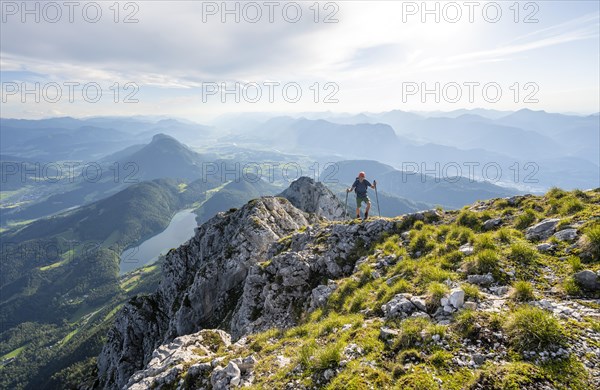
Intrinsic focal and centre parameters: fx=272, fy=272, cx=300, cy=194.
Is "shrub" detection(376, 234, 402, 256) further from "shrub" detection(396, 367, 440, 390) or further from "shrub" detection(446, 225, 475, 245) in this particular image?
"shrub" detection(396, 367, 440, 390)

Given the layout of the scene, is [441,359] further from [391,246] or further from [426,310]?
[391,246]

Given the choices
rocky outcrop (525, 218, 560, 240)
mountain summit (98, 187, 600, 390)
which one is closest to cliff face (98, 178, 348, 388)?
mountain summit (98, 187, 600, 390)

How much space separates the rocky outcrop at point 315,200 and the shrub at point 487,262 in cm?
6602

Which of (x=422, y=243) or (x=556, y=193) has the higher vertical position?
(x=556, y=193)

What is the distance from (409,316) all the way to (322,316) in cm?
576

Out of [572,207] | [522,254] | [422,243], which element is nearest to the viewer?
[522,254]

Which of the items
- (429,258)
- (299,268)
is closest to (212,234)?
(299,268)

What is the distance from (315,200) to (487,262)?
7029 cm

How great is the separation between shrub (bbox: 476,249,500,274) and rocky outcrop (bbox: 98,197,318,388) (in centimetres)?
2386

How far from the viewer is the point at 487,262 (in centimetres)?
1213

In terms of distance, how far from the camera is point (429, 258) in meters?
15.4

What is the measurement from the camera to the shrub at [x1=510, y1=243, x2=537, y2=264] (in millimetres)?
11852

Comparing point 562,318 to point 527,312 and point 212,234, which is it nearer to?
point 527,312

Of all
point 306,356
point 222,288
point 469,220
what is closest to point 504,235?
point 469,220
